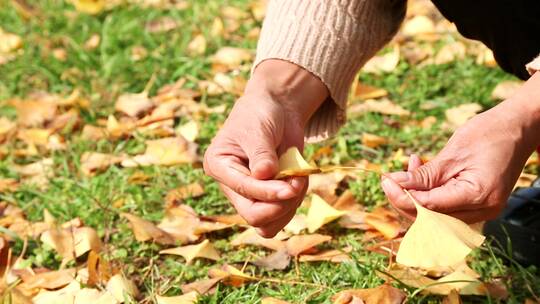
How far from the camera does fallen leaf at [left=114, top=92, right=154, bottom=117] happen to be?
6.82 feet

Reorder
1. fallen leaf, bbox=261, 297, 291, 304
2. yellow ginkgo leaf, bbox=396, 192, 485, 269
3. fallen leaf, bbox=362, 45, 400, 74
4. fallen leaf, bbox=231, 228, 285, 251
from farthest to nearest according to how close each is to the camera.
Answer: fallen leaf, bbox=362, 45, 400, 74 → fallen leaf, bbox=231, 228, 285, 251 → fallen leaf, bbox=261, 297, 291, 304 → yellow ginkgo leaf, bbox=396, 192, 485, 269

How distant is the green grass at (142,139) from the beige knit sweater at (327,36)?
282 millimetres

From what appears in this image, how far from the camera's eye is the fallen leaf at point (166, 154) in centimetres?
177

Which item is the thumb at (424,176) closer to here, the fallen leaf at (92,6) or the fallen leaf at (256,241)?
the fallen leaf at (256,241)

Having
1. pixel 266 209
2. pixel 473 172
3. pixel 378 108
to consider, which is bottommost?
pixel 378 108

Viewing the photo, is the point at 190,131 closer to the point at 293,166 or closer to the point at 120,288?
the point at 120,288

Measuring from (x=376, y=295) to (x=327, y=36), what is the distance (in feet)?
1.47

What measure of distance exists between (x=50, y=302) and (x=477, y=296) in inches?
25.6

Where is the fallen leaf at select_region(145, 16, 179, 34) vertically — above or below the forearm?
below

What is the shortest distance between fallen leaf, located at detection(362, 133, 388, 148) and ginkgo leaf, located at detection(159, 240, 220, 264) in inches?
19.8

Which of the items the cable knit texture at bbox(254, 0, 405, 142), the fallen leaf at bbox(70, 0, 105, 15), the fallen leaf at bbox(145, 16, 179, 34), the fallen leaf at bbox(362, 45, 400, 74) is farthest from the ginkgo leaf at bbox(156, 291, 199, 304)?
the fallen leaf at bbox(70, 0, 105, 15)

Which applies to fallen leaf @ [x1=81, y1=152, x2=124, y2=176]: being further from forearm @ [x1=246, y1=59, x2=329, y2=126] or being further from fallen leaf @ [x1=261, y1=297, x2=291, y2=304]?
fallen leaf @ [x1=261, y1=297, x2=291, y2=304]

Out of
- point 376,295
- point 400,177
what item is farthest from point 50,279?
point 400,177

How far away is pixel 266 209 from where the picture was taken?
3.63ft
